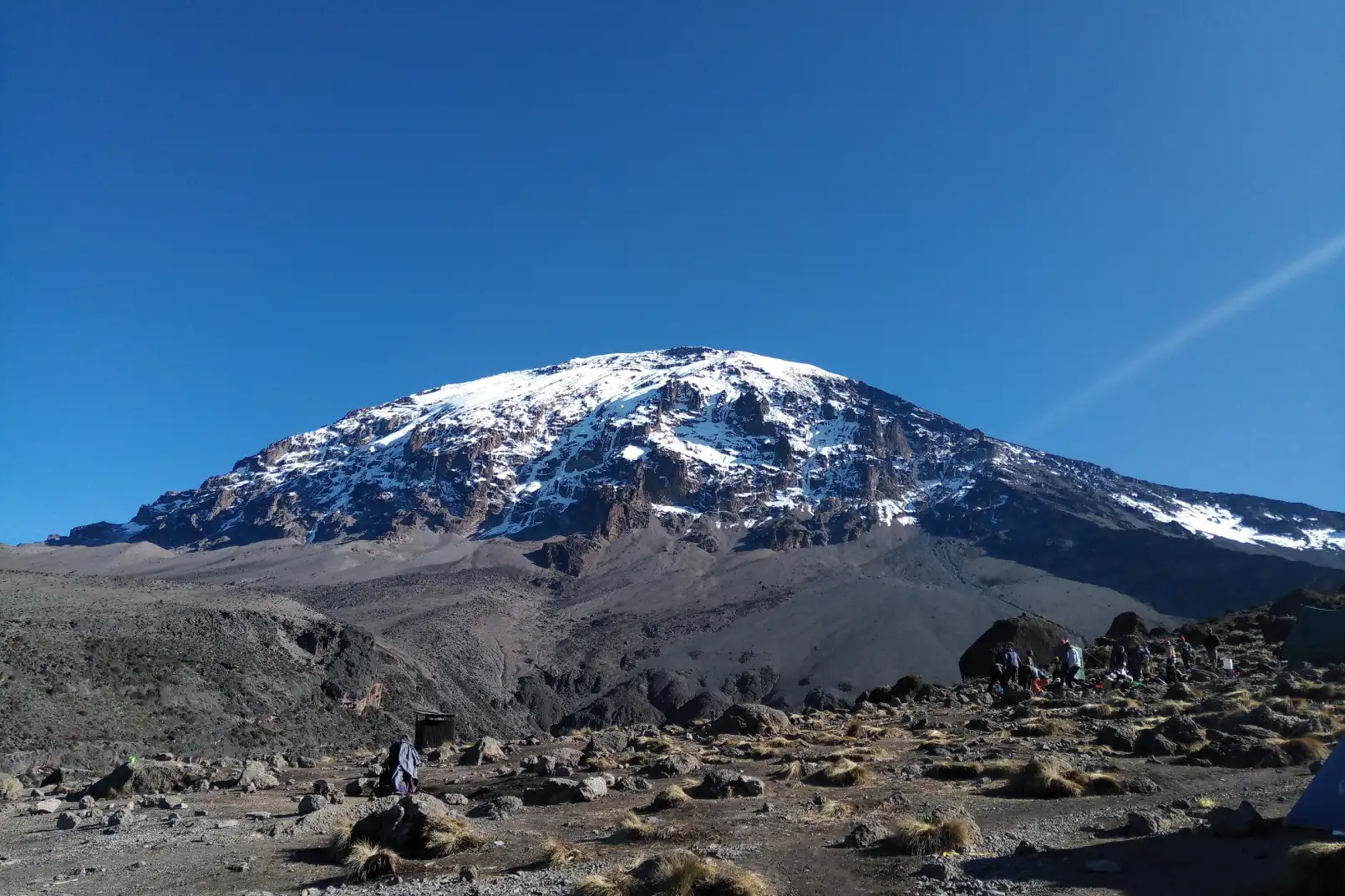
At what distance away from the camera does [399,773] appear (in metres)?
14.2

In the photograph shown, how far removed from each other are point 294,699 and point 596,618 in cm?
8322

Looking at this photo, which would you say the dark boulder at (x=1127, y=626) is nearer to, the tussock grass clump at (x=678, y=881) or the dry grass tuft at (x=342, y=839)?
the dry grass tuft at (x=342, y=839)

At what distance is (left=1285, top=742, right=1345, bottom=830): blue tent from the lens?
7.66 metres

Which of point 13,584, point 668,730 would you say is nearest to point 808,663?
point 13,584

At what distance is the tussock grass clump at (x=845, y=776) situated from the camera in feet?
42.4

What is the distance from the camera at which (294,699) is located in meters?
62.7

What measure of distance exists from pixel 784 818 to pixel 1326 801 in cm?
562

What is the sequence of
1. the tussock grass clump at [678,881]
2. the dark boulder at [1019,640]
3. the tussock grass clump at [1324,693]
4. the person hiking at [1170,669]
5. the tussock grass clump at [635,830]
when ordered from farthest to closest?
the dark boulder at [1019,640], the person hiking at [1170,669], the tussock grass clump at [1324,693], the tussock grass clump at [635,830], the tussock grass clump at [678,881]

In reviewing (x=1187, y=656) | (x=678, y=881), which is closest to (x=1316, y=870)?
(x=678, y=881)

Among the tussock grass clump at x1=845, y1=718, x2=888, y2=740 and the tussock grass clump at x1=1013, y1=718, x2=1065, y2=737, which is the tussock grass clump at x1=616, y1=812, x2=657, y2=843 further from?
the tussock grass clump at x1=845, y1=718, x2=888, y2=740

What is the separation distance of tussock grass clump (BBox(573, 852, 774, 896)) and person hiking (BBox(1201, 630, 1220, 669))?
80.1 ft

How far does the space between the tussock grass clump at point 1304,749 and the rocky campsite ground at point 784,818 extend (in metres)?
0.04

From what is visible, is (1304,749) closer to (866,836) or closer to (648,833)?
(866,836)

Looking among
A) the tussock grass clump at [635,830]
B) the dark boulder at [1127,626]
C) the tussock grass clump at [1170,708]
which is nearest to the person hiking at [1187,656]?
Result: the tussock grass clump at [1170,708]
